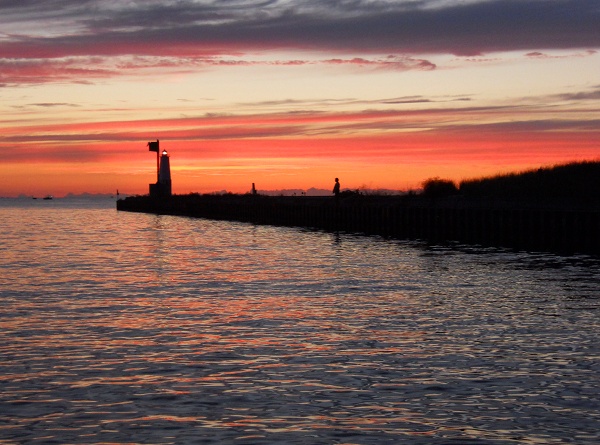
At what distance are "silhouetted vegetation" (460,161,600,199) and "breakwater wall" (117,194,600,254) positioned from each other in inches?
126

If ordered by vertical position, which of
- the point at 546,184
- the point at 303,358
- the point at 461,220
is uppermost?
the point at 546,184

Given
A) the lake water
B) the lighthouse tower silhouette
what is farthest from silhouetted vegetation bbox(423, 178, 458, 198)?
the lighthouse tower silhouette

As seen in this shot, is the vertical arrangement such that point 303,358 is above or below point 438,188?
below

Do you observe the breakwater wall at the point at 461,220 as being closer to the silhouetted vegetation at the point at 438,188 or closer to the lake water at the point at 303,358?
the silhouetted vegetation at the point at 438,188

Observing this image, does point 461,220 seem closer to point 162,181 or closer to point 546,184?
point 546,184

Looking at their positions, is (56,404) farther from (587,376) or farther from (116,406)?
(587,376)

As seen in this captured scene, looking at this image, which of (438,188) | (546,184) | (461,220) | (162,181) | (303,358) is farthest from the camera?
(162,181)

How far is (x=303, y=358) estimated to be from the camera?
44.0 feet

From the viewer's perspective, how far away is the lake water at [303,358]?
9562 mm

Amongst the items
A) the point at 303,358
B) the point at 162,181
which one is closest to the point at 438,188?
the point at 303,358

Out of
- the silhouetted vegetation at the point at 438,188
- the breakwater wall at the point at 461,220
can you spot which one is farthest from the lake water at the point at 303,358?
the silhouetted vegetation at the point at 438,188

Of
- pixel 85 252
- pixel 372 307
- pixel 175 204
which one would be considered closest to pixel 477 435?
pixel 372 307

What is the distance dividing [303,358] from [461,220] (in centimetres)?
3348

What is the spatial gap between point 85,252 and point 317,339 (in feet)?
91.1
